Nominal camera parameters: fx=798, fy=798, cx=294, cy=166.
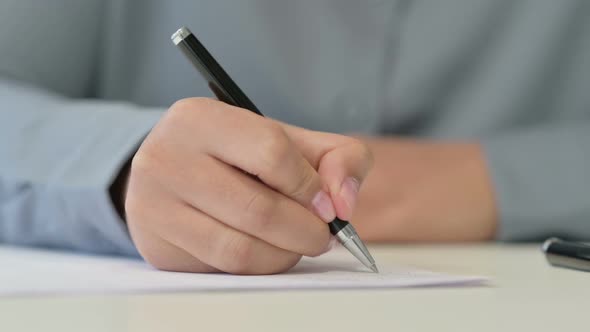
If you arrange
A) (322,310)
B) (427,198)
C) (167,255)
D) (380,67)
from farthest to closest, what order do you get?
(380,67)
(427,198)
(167,255)
(322,310)

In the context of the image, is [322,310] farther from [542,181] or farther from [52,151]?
[542,181]

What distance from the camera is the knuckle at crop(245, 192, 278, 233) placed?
428 mm

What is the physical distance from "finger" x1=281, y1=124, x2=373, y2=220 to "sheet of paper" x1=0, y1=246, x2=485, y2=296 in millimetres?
42

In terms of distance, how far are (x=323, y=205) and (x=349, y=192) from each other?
2 centimetres

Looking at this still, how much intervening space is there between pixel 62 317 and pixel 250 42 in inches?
22.9

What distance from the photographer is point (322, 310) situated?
36cm

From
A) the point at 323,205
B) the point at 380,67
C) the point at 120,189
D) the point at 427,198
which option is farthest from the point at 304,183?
the point at 380,67

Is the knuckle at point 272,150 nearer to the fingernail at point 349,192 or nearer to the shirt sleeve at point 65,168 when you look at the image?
the fingernail at point 349,192

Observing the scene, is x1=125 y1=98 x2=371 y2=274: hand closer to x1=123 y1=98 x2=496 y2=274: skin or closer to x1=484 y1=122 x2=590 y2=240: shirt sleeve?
x1=123 y1=98 x2=496 y2=274: skin

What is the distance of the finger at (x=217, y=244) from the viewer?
44cm

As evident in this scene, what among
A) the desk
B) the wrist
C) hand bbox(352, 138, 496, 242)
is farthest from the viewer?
hand bbox(352, 138, 496, 242)

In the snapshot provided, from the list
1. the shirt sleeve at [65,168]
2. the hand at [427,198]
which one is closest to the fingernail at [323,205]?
the shirt sleeve at [65,168]

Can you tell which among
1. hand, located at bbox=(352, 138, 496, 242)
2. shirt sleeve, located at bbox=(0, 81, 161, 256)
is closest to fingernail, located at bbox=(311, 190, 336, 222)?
shirt sleeve, located at bbox=(0, 81, 161, 256)

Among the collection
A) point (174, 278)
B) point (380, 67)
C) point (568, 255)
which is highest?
point (380, 67)
